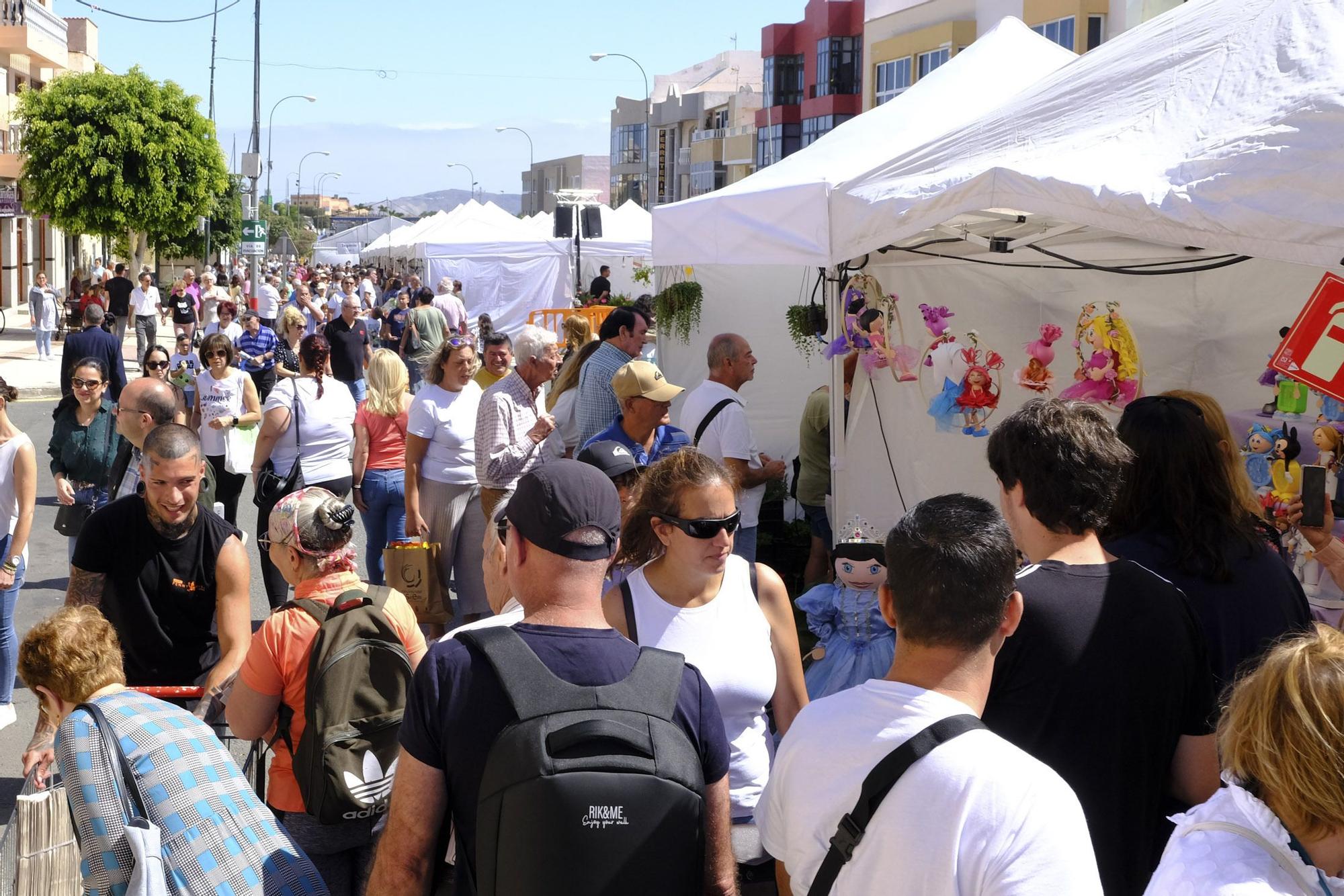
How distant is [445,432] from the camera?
20.3 ft

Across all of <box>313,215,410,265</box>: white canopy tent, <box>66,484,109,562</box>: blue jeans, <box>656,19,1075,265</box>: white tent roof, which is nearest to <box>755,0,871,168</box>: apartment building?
<box>313,215,410,265</box>: white canopy tent

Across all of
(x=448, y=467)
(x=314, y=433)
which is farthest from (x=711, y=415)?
(x=314, y=433)

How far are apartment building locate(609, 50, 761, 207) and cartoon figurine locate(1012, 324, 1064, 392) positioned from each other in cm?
6958

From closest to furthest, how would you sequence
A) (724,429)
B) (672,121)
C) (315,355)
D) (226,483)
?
(724,429)
(315,355)
(226,483)
(672,121)

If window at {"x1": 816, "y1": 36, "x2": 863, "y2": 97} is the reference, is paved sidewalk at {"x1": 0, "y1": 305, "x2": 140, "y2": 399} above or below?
below

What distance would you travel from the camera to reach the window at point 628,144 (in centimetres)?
10394

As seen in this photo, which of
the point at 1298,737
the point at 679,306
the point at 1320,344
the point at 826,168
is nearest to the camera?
the point at 1298,737

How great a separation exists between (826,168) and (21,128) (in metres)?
33.9

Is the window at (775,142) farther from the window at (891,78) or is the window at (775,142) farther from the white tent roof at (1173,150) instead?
the white tent roof at (1173,150)

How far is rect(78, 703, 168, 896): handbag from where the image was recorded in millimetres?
2424

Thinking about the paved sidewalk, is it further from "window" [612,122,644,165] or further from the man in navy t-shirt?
"window" [612,122,644,165]

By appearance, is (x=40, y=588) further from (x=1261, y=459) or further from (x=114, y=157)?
(x=114, y=157)

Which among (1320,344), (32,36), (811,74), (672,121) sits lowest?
(1320,344)

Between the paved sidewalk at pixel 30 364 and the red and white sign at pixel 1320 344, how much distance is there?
13363mm
